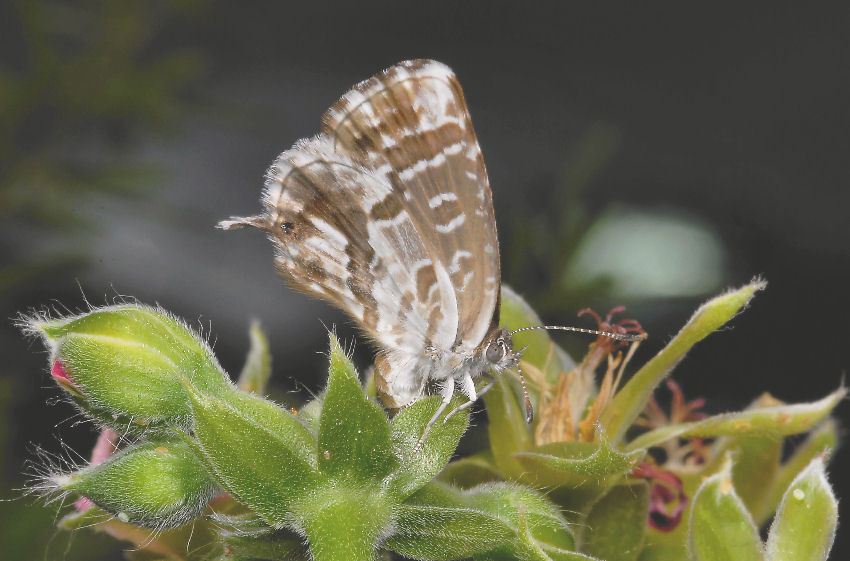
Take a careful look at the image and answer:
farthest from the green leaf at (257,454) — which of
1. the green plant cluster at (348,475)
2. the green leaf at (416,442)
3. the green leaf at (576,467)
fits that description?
the green leaf at (576,467)

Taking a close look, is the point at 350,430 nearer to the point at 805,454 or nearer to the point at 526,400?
the point at 526,400

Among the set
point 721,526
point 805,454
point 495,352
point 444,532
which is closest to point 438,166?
point 495,352

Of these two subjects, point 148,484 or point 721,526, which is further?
point 721,526

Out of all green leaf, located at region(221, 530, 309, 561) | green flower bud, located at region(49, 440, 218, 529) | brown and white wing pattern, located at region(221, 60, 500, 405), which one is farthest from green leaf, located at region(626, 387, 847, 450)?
green flower bud, located at region(49, 440, 218, 529)

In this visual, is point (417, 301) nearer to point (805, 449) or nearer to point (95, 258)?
point (805, 449)

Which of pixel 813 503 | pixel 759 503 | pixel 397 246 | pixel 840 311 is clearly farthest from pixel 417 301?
pixel 840 311

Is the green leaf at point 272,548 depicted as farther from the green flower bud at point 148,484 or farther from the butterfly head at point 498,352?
the butterfly head at point 498,352
